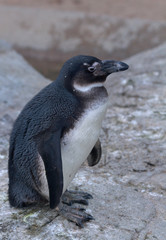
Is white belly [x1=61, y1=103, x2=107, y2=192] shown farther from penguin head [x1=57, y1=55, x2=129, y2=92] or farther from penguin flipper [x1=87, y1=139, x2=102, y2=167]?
penguin flipper [x1=87, y1=139, x2=102, y2=167]

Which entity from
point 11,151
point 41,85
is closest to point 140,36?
point 41,85

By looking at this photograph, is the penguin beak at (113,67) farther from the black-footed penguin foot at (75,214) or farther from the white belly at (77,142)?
the black-footed penguin foot at (75,214)

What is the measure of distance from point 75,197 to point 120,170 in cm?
57

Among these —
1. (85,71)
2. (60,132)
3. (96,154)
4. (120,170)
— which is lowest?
(120,170)

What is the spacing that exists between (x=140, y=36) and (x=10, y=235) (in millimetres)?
5536

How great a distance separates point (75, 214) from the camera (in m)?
2.12

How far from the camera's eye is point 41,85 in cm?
455

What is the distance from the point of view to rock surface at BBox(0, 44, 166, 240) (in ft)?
6.80

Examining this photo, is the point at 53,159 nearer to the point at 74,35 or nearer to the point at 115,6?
the point at 74,35

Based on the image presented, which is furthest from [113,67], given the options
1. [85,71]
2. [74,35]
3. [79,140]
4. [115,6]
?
[115,6]

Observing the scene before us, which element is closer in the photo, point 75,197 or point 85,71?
point 85,71

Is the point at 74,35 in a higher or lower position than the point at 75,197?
higher

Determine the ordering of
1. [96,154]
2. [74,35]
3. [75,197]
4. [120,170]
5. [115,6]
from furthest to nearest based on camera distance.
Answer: [115,6]
[74,35]
[120,170]
[96,154]
[75,197]

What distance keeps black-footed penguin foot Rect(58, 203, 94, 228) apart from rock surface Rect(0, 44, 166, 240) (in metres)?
0.03
